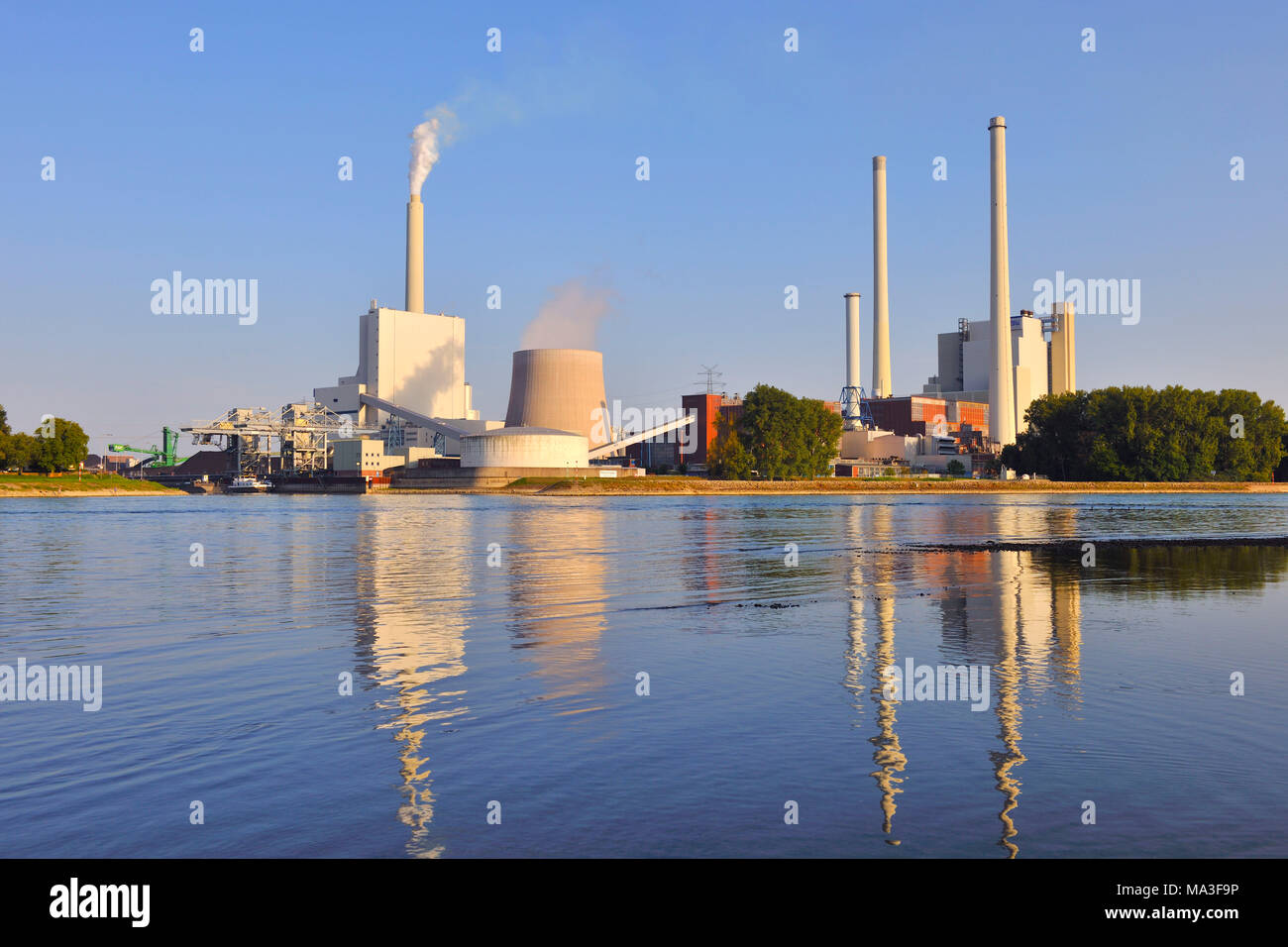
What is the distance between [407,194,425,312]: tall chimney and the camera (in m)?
156

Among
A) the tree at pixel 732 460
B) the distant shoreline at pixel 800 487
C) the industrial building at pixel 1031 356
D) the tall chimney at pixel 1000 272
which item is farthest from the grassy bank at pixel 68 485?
the industrial building at pixel 1031 356

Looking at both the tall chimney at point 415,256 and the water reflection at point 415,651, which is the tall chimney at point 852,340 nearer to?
the tall chimney at point 415,256

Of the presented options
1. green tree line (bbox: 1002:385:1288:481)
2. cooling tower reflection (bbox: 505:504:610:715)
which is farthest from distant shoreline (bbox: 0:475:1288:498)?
cooling tower reflection (bbox: 505:504:610:715)

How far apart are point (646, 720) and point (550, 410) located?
15157 cm

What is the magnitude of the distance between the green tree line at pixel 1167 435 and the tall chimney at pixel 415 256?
3817 inches

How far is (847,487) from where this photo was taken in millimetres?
136500

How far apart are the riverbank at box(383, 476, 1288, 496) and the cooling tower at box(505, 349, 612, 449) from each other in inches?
838

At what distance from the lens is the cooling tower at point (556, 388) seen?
159375 millimetres

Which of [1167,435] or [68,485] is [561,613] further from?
[1167,435]

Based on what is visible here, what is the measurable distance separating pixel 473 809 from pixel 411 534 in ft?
135

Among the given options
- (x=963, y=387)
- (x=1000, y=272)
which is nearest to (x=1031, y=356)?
(x=963, y=387)

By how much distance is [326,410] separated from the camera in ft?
598
